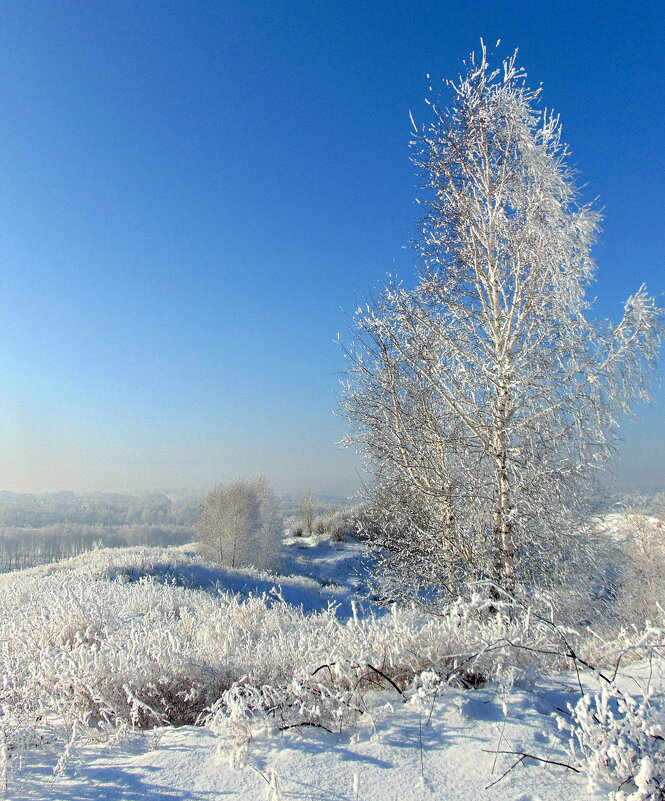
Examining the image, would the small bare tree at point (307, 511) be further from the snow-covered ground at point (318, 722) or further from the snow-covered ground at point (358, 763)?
the snow-covered ground at point (358, 763)

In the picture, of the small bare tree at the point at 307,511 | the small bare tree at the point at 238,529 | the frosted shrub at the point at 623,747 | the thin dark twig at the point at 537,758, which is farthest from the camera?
the small bare tree at the point at 307,511

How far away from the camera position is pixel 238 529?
36406 mm

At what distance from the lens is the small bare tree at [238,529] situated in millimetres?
35875

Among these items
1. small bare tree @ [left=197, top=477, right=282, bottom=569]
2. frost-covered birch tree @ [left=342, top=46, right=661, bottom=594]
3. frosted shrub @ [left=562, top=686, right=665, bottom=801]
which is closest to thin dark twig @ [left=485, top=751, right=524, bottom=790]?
frosted shrub @ [left=562, top=686, right=665, bottom=801]

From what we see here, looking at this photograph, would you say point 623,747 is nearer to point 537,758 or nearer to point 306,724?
point 537,758

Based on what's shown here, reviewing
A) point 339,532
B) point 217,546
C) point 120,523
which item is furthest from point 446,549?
point 120,523

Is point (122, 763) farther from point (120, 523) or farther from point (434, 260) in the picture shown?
point (120, 523)

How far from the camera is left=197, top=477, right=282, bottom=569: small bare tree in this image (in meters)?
35.9

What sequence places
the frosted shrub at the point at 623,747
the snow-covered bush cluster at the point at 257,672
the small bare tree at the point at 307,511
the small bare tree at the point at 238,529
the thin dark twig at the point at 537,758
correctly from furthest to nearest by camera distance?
the small bare tree at the point at 307,511 → the small bare tree at the point at 238,529 → the snow-covered bush cluster at the point at 257,672 → the thin dark twig at the point at 537,758 → the frosted shrub at the point at 623,747

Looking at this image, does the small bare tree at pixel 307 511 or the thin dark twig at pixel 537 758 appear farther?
the small bare tree at pixel 307 511

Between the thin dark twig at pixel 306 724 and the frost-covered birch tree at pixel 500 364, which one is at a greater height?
the frost-covered birch tree at pixel 500 364

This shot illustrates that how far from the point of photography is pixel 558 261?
19.2 feet

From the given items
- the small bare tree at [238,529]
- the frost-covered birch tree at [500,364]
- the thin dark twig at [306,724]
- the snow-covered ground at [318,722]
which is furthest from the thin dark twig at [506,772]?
the small bare tree at [238,529]

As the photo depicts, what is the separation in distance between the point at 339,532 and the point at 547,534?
139ft
